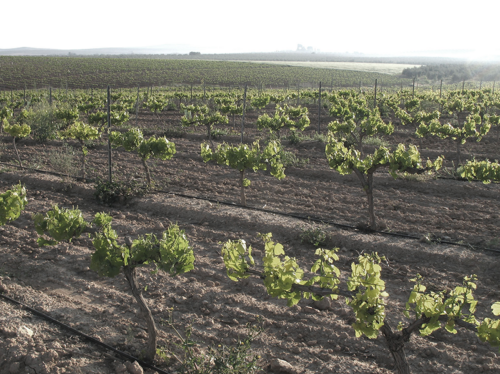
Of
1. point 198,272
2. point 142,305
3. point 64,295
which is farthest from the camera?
point 198,272

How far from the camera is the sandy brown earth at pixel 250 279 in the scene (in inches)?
203

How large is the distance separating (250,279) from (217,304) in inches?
34.2

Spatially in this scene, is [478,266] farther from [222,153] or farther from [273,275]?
[222,153]

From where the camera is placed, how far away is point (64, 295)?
21.0 ft

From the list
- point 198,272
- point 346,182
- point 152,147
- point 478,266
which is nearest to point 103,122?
point 152,147

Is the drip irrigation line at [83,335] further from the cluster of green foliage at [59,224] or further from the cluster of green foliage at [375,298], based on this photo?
the cluster of green foliage at [375,298]

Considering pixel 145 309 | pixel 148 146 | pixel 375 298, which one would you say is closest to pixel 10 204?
pixel 145 309

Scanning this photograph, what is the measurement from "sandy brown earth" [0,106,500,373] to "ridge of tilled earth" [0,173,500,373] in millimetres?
17

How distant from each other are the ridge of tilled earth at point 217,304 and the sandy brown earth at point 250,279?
0.02m

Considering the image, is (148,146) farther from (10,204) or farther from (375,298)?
(375,298)

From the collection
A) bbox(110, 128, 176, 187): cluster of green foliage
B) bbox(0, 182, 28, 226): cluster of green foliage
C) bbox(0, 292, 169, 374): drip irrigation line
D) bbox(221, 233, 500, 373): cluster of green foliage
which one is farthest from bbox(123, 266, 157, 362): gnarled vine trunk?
bbox(110, 128, 176, 187): cluster of green foliage

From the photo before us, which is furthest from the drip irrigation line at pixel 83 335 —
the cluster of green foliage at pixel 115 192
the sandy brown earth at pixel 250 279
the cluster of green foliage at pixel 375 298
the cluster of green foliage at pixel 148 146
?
the cluster of green foliage at pixel 148 146

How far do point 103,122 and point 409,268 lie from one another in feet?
43.2

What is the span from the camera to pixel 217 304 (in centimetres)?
621
